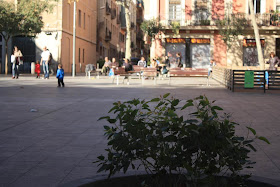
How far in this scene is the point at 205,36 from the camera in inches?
1602

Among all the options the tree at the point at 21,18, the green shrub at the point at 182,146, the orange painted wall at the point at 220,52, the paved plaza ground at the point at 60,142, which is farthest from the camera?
the orange painted wall at the point at 220,52

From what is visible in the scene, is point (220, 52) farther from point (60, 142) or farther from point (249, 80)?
point (60, 142)

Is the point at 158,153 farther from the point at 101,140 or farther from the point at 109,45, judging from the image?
the point at 109,45

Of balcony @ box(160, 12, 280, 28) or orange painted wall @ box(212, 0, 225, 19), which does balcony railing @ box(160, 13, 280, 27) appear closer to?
balcony @ box(160, 12, 280, 28)

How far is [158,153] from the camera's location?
2885mm

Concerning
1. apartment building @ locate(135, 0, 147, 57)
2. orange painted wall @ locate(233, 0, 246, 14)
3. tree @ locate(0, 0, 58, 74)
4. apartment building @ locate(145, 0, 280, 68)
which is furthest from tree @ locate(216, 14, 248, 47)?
apartment building @ locate(135, 0, 147, 57)

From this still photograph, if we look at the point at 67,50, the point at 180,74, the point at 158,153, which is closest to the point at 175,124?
the point at 158,153

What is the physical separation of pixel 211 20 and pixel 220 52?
9.41 feet

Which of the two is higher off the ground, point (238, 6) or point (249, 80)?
point (238, 6)

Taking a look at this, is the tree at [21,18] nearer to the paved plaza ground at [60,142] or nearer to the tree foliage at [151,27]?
the tree foliage at [151,27]

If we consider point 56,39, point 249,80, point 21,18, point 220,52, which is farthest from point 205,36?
point 249,80

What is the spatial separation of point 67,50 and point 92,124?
1427 inches

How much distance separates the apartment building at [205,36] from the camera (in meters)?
40.0

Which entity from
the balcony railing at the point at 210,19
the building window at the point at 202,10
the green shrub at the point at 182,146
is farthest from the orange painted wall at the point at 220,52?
the green shrub at the point at 182,146
